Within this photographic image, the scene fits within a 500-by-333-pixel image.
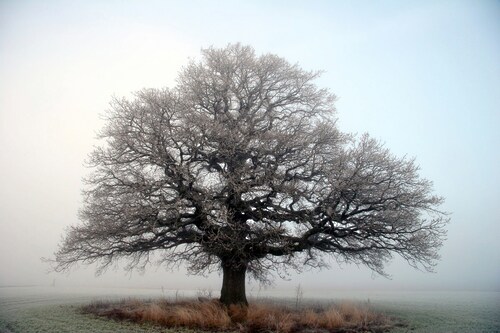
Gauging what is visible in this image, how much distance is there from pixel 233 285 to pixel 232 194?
4476 millimetres

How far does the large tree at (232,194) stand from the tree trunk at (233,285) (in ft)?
0.15

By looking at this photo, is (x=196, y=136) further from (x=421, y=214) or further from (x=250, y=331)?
(x=421, y=214)

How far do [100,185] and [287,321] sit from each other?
9494 millimetres

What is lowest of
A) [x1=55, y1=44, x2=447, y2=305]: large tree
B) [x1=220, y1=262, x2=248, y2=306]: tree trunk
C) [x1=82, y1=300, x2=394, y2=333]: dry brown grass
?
[x1=82, y1=300, x2=394, y2=333]: dry brown grass

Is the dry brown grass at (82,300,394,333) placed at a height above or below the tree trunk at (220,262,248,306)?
below

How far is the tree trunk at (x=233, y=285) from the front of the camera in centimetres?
1572

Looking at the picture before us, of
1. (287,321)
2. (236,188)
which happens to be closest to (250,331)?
(287,321)

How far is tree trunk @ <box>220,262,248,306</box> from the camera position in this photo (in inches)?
619

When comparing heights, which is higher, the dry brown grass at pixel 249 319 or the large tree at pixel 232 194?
the large tree at pixel 232 194

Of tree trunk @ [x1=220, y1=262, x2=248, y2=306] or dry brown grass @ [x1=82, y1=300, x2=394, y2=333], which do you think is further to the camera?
tree trunk @ [x1=220, y1=262, x2=248, y2=306]

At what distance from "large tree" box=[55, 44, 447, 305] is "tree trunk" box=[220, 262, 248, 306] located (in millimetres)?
46

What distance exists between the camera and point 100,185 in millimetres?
15266

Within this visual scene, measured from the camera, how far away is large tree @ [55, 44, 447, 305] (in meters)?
14.2

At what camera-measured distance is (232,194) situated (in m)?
14.5
